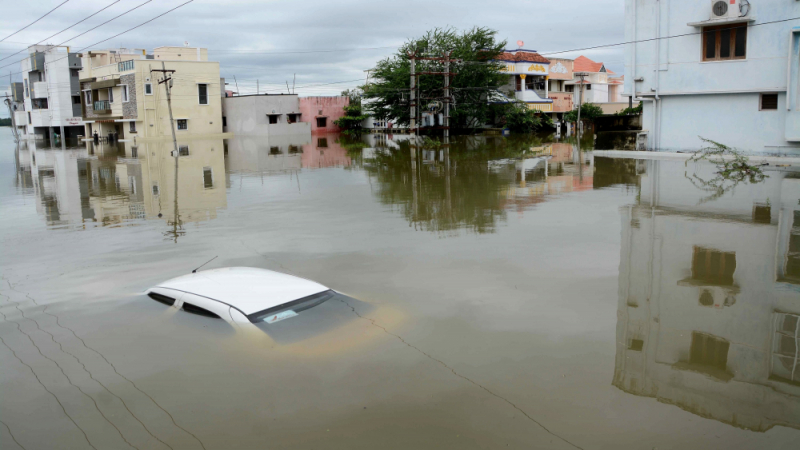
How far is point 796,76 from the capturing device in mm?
24125

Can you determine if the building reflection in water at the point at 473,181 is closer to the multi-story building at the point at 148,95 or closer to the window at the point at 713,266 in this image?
the window at the point at 713,266

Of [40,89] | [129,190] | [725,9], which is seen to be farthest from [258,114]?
[725,9]

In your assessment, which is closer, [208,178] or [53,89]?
[208,178]

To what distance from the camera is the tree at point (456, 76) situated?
2192 inches

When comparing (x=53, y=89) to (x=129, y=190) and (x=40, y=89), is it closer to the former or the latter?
(x=40, y=89)

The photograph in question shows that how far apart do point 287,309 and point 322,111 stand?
68038 mm

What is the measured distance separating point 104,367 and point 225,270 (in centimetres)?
216

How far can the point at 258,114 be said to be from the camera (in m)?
65.6

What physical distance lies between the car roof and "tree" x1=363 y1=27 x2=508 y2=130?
4822 cm

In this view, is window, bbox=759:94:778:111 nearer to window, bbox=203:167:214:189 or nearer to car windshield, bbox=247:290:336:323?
window, bbox=203:167:214:189

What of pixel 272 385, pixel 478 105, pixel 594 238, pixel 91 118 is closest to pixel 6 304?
pixel 272 385

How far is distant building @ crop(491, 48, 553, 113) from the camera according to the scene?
61188mm

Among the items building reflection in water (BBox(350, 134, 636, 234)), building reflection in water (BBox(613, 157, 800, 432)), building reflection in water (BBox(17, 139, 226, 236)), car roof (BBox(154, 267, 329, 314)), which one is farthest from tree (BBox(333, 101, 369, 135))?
car roof (BBox(154, 267, 329, 314))

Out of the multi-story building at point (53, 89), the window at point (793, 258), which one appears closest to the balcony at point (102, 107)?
the multi-story building at point (53, 89)
